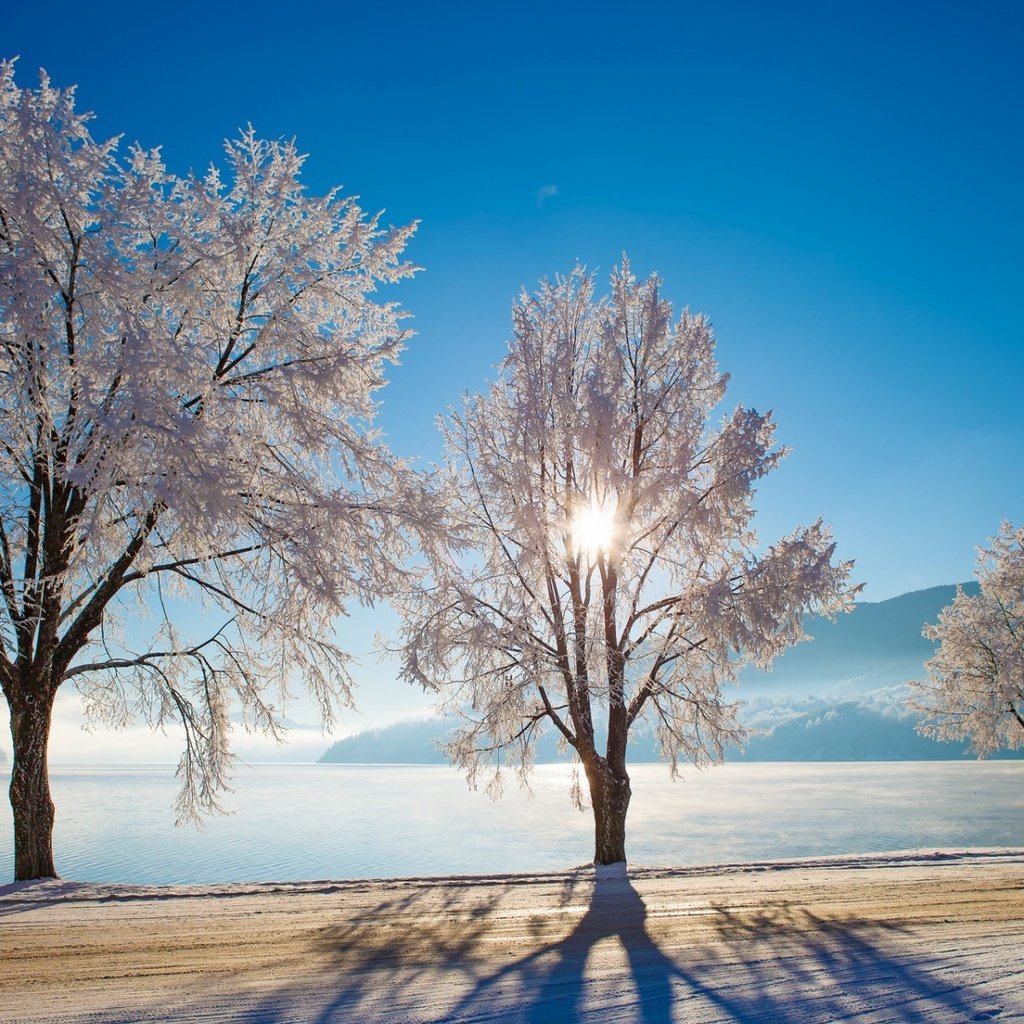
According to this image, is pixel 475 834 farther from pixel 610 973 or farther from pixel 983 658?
pixel 610 973

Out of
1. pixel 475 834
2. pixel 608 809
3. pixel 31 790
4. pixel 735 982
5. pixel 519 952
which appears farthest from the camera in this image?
pixel 475 834

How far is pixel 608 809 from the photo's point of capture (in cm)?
1222

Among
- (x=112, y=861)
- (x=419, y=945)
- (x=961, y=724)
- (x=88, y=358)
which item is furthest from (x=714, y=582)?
(x=112, y=861)

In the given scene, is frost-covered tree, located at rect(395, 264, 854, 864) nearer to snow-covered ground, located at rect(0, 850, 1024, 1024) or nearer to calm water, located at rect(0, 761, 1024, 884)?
snow-covered ground, located at rect(0, 850, 1024, 1024)

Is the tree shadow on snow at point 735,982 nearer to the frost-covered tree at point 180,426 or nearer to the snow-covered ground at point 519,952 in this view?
the snow-covered ground at point 519,952

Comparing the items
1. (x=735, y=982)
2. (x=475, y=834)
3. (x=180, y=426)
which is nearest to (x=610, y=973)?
(x=735, y=982)

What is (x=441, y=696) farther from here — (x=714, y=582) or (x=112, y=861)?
(x=112, y=861)

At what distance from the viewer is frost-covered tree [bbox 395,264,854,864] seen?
11.3m

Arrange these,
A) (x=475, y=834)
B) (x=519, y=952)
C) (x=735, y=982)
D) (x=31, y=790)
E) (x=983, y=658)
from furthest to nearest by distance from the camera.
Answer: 1. (x=475, y=834)
2. (x=983, y=658)
3. (x=31, y=790)
4. (x=519, y=952)
5. (x=735, y=982)

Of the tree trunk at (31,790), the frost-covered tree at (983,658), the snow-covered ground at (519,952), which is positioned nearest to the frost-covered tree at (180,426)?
the tree trunk at (31,790)

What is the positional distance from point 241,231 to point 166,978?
9.50 m

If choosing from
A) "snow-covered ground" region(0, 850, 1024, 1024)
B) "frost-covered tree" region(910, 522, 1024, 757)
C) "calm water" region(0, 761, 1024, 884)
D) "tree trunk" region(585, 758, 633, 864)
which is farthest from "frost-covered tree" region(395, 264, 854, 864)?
"frost-covered tree" region(910, 522, 1024, 757)

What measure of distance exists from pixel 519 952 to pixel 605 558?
25.8 feet

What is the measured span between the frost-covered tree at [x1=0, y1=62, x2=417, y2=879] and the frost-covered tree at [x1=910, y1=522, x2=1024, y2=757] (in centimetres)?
2064
